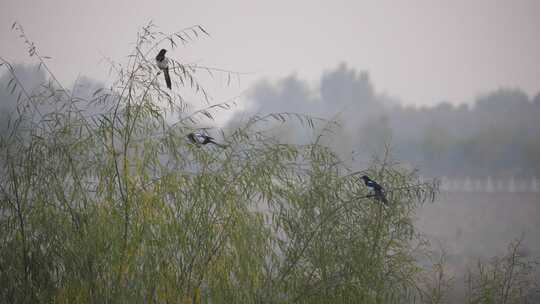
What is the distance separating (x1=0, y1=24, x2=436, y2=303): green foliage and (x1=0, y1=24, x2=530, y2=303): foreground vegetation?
0.03 ft

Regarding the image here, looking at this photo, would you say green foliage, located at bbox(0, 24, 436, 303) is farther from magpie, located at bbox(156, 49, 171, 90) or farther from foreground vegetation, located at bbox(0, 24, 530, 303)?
magpie, located at bbox(156, 49, 171, 90)

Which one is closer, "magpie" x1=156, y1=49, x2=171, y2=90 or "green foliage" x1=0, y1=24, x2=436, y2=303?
"magpie" x1=156, y1=49, x2=171, y2=90

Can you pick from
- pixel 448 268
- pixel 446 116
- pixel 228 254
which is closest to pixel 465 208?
pixel 446 116

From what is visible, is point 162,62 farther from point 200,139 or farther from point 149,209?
point 149,209

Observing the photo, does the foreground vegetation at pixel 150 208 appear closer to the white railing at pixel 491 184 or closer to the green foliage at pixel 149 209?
the green foliage at pixel 149 209

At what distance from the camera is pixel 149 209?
436cm

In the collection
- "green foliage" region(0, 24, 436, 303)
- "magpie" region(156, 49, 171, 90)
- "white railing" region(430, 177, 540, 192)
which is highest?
"white railing" region(430, 177, 540, 192)

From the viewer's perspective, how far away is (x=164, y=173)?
4.55 m

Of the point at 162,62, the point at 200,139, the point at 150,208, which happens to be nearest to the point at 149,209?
the point at 150,208

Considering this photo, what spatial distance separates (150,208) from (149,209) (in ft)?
0.04

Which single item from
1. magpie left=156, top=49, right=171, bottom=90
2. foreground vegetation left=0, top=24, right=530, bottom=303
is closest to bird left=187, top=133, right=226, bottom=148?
foreground vegetation left=0, top=24, right=530, bottom=303

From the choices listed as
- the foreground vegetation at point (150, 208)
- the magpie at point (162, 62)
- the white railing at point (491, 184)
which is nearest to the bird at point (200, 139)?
the foreground vegetation at point (150, 208)

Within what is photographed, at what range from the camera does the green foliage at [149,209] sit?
4.34m

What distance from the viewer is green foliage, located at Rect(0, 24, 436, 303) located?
14.2ft
